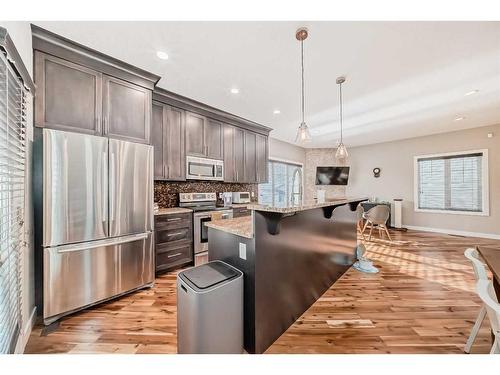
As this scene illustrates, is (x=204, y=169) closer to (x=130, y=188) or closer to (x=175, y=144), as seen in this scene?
(x=175, y=144)

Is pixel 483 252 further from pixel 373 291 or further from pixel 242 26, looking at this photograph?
pixel 242 26

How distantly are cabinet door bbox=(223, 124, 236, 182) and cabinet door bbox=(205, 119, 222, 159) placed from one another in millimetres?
130

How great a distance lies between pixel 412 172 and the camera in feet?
19.2

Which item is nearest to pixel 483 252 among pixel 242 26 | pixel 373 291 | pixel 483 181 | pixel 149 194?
pixel 373 291

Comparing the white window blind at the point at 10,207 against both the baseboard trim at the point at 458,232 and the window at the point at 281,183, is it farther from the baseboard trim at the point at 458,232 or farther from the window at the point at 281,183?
the baseboard trim at the point at 458,232

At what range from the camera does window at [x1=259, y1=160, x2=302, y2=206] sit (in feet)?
18.7

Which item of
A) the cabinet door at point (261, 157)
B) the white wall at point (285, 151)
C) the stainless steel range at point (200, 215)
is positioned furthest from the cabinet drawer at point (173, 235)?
the white wall at point (285, 151)

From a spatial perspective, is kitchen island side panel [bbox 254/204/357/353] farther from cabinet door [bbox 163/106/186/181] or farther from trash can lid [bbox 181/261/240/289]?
cabinet door [bbox 163/106/186/181]

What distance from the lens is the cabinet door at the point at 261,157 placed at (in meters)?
4.77

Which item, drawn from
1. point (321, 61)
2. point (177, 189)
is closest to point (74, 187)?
point (177, 189)

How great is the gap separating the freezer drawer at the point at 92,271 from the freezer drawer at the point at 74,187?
12 cm

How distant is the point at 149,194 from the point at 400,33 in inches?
120

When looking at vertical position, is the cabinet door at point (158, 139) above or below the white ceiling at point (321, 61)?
below

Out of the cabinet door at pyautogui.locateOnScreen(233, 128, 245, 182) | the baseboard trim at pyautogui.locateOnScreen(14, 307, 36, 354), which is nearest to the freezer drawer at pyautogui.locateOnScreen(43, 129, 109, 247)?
the baseboard trim at pyautogui.locateOnScreen(14, 307, 36, 354)
